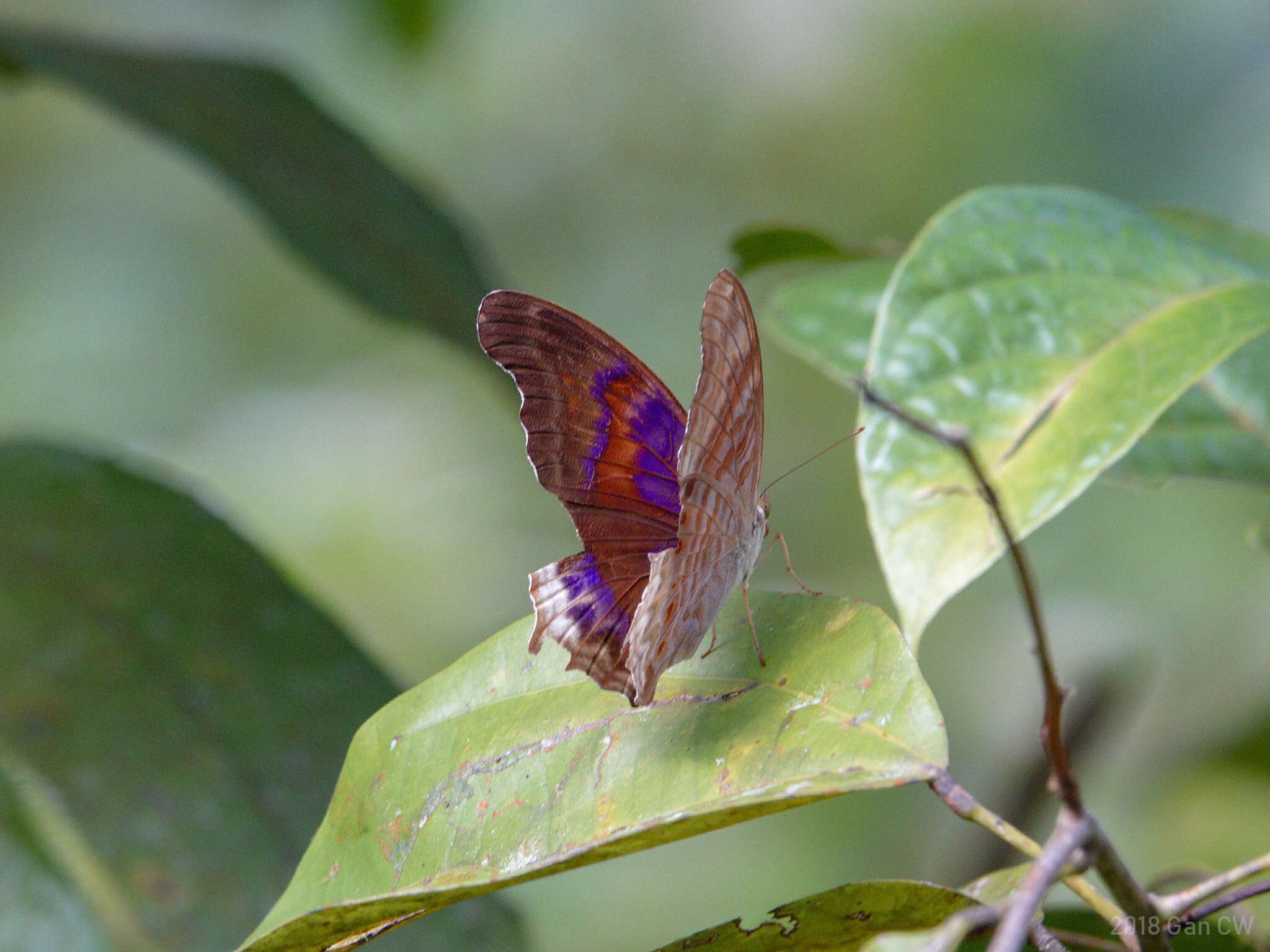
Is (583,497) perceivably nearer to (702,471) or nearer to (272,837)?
(702,471)

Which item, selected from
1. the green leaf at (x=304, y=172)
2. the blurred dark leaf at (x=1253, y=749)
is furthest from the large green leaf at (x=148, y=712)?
the blurred dark leaf at (x=1253, y=749)

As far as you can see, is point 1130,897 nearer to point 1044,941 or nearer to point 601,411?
point 1044,941

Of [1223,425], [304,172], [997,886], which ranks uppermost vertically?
[304,172]

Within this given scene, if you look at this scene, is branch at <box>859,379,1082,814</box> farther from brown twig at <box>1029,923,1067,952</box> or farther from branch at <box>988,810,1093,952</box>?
brown twig at <box>1029,923,1067,952</box>

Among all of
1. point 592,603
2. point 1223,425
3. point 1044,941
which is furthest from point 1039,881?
point 1223,425

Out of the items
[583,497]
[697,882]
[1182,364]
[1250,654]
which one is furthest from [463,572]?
[1182,364]

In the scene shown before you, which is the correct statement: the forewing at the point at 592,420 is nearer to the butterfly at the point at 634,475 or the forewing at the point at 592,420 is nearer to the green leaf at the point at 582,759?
the butterfly at the point at 634,475
